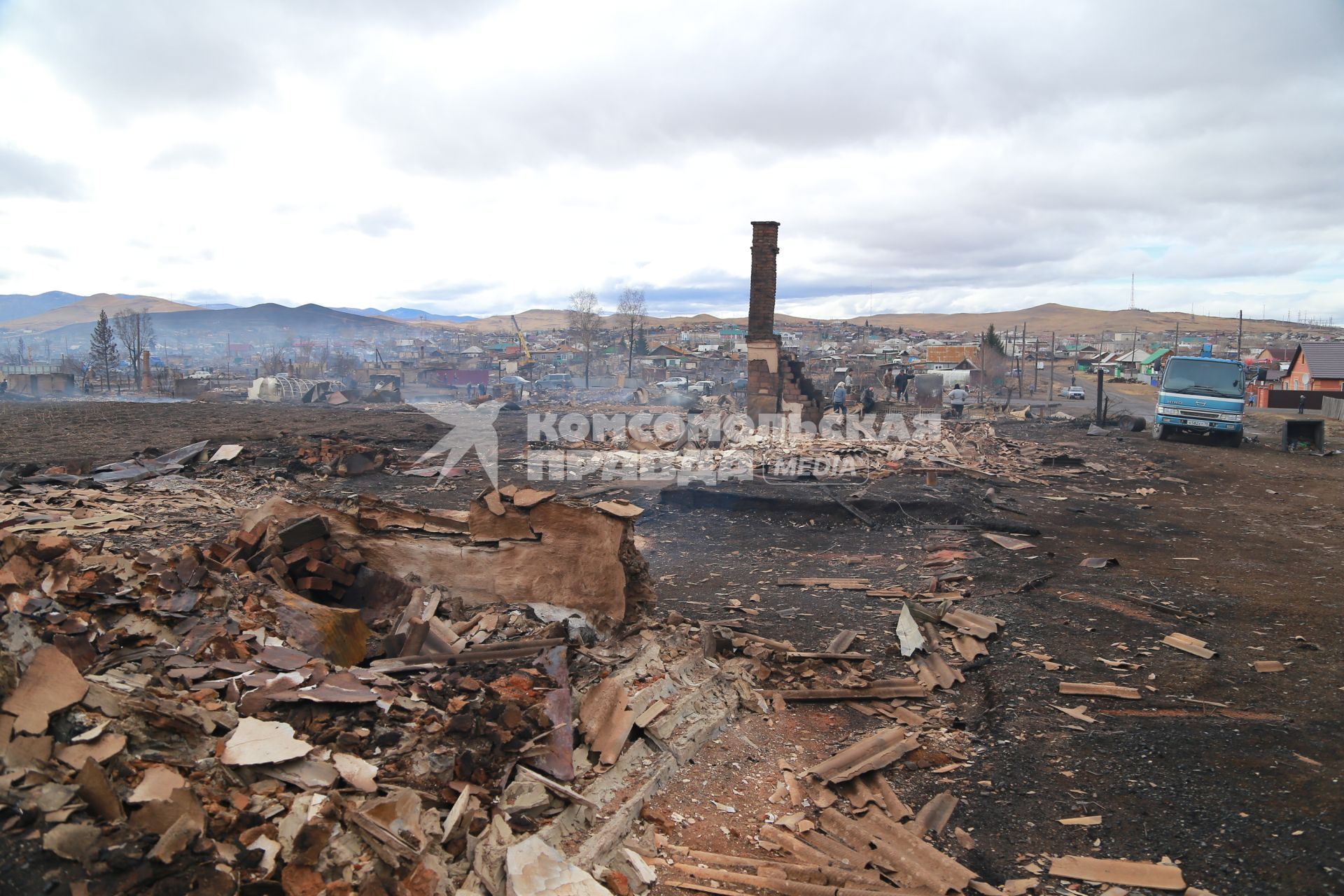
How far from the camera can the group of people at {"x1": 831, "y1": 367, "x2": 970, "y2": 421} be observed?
2306 cm

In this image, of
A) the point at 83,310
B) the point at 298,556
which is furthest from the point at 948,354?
the point at 83,310

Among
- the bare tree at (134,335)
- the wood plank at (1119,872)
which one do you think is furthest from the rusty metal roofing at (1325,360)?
the bare tree at (134,335)

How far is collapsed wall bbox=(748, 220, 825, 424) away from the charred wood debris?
1406cm

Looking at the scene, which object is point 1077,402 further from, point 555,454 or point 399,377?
point 399,377

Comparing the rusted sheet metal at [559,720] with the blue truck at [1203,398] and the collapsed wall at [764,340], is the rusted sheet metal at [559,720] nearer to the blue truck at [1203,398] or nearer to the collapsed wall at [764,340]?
the collapsed wall at [764,340]

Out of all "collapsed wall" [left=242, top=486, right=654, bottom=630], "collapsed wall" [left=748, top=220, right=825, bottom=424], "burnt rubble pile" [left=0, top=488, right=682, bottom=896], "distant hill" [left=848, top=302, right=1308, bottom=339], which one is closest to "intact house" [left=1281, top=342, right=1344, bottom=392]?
"collapsed wall" [left=748, top=220, right=825, bottom=424]

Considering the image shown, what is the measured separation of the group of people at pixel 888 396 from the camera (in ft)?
75.7

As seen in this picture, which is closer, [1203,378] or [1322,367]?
[1203,378]

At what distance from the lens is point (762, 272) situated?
69.2 feet

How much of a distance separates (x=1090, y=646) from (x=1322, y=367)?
41.2 meters

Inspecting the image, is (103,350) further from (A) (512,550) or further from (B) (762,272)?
(A) (512,550)

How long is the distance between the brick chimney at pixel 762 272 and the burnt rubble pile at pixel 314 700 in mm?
15766

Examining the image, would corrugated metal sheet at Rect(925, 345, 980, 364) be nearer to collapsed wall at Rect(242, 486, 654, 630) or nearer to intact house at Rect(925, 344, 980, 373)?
intact house at Rect(925, 344, 980, 373)

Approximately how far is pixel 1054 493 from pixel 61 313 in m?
230
